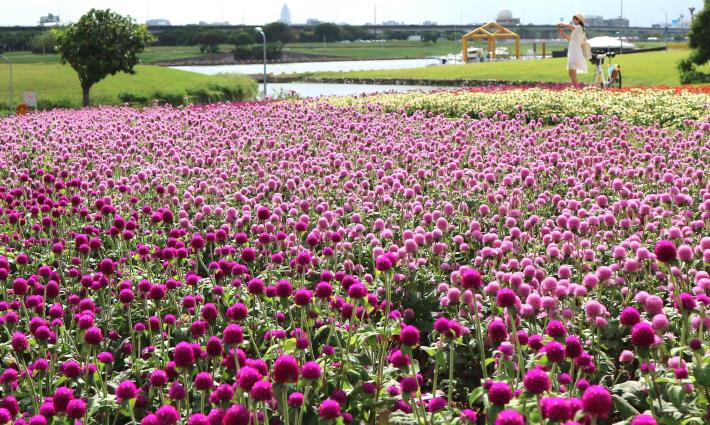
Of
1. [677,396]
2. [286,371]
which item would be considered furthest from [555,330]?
[286,371]

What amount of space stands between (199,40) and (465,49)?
8809 centimetres

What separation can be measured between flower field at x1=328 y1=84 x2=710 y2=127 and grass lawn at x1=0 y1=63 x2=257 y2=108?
23426 mm

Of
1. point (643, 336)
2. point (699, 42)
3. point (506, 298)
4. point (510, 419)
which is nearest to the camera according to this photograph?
point (510, 419)

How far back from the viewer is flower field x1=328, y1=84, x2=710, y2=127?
17.5 metres

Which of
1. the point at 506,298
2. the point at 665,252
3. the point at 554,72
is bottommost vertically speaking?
the point at 506,298

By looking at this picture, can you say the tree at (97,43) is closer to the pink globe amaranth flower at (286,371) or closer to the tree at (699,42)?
the tree at (699,42)

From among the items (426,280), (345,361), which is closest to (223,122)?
(426,280)

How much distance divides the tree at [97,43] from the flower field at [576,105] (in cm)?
1824

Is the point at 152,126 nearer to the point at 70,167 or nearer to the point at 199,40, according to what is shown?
the point at 70,167

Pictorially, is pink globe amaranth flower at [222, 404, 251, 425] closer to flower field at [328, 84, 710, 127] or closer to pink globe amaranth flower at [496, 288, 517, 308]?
pink globe amaranth flower at [496, 288, 517, 308]

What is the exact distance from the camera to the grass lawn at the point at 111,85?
44250 mm

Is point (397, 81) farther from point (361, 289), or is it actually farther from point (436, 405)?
point (436, 405)

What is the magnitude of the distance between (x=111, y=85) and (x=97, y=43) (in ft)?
43.4

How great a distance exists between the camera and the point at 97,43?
3900 cm
